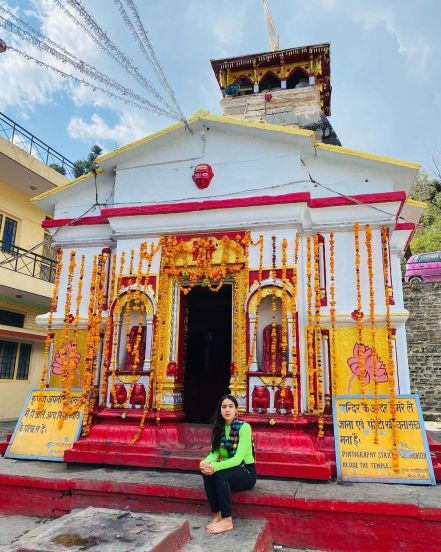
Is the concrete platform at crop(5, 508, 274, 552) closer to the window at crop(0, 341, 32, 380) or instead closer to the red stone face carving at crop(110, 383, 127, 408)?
the red stone face carving at crop(110, 383, 127, 408)

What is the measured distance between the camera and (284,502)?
4.73 metres

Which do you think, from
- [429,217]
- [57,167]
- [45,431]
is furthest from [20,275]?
Result: [429,217]

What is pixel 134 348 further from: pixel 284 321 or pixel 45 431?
pixel 284 321

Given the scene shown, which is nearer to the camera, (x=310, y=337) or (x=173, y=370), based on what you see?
(x=310, y=337)

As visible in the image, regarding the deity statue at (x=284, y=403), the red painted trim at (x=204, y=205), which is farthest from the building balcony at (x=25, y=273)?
the deity statue at (x=284, y=403)

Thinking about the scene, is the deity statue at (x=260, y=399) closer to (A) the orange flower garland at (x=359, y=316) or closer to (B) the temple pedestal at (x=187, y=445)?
(B) the temple pedestal at (x=187, y=445)

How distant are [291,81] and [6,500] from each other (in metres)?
13.2

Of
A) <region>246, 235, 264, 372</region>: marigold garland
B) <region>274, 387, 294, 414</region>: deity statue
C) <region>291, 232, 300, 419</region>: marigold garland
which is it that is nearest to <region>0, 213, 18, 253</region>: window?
<region>246, 235, 264, 372</region>: marigold garland

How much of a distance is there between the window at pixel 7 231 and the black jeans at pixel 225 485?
12827mm

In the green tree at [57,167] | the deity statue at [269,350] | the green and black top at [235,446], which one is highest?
the green tree at [57,167]

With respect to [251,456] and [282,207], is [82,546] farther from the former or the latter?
[282,207]

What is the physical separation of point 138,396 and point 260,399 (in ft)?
6.02

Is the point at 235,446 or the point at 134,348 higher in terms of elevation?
the point at 134,348

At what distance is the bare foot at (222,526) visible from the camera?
435cm
